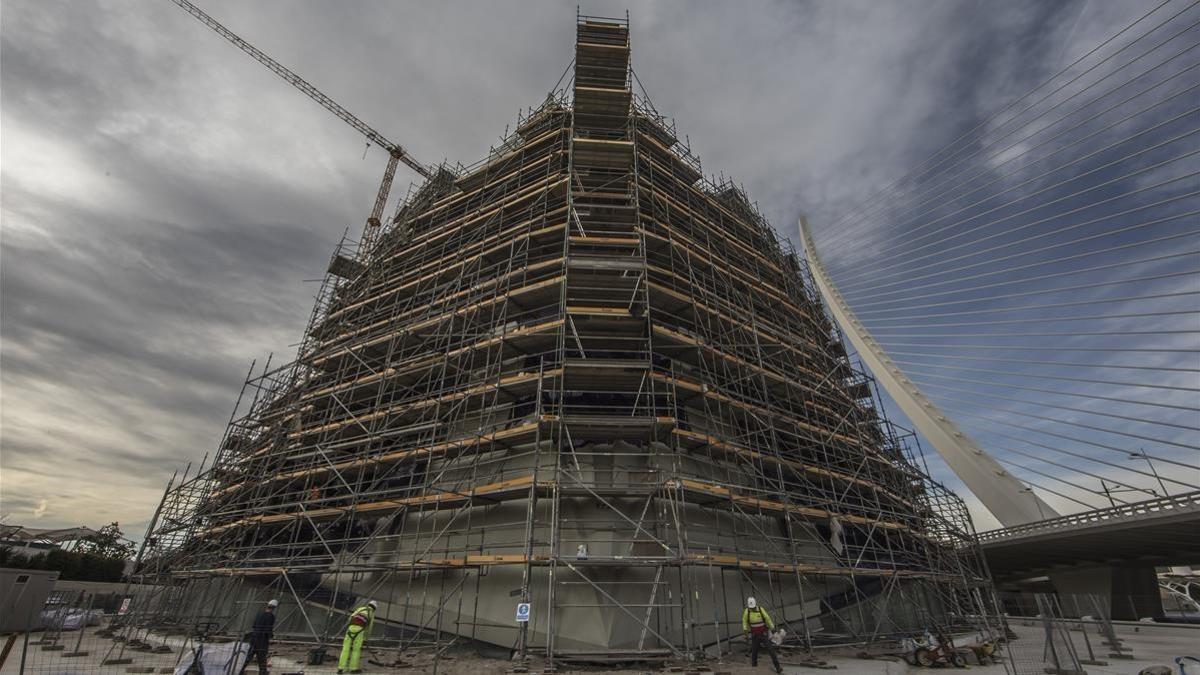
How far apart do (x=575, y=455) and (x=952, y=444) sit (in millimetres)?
19410


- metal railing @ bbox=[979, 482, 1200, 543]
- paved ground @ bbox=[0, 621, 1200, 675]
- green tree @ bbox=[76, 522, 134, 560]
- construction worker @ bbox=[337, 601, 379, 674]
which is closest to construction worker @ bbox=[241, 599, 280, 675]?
paved ground @ bbox=[0, 621, 1200, 675]

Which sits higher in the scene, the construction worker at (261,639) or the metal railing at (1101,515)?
the metal railing at (1101,515)

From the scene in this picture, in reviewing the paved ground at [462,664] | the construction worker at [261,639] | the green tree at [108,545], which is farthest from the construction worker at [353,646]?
the green tree at [108,545]

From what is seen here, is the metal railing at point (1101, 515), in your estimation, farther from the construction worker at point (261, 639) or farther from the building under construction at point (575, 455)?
the construction worker at point (261, 639)

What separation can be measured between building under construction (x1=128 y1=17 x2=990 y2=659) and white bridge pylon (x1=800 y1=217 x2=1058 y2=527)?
4.91 meters

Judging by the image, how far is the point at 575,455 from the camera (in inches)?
490

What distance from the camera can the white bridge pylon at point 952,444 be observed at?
2197 centimetres

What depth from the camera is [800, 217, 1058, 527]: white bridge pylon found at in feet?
72.1

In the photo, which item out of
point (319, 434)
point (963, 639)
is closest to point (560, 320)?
point (319, 434)

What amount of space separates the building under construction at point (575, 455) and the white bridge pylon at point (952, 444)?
491cm

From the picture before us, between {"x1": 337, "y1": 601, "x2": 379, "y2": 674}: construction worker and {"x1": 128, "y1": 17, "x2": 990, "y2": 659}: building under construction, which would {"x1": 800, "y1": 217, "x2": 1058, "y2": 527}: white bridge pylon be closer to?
{"x1": 128, "y1": 17, "x2": 990, "y2": 659}: building under construction

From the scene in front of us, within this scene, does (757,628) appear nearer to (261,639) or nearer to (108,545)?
(261,639)

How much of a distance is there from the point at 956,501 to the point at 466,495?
1726 cm

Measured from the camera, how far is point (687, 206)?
65.5 feet
